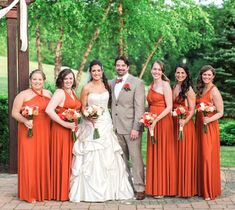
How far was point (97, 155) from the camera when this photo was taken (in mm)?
7664

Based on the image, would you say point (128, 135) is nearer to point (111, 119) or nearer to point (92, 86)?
point (111, 119)

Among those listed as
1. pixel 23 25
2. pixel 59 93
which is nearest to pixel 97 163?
pixel 59 93

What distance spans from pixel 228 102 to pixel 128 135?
1358 cm

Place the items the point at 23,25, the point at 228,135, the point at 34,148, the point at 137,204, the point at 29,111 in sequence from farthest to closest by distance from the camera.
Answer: the point at 228,135 → the point at 23,25 → the point at 34,148 → the point at 137,204 → the point at 29,111

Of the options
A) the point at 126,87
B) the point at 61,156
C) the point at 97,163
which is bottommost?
the point at 97,163

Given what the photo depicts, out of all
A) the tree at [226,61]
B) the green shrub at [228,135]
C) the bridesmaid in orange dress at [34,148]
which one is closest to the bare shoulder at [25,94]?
the bridesmaid in orange dress at [34,148]

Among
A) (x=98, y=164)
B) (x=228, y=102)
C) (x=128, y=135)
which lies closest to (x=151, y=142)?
(x=128, y=135)

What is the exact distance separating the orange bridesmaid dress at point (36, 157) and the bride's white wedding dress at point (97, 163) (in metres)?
0.41

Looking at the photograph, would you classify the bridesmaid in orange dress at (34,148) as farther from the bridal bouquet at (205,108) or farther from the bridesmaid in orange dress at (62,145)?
the bridal bouquet at (205,108)

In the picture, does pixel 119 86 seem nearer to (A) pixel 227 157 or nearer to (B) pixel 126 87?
(B) pixel 126 87

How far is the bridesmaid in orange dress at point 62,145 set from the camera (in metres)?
7.55

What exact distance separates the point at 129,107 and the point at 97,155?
2.72 ft

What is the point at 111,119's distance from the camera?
7.82 metres

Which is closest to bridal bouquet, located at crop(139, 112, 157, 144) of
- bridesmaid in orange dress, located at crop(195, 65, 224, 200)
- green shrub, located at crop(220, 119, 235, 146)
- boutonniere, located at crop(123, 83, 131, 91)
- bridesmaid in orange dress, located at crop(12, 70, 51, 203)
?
boutonniere, located at crop(123, 83, 131, 91)
